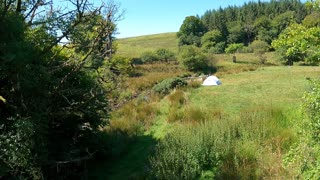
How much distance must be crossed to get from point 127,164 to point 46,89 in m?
3.34

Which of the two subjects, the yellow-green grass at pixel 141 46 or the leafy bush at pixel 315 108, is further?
the yellow-green grass at pixel 141 46

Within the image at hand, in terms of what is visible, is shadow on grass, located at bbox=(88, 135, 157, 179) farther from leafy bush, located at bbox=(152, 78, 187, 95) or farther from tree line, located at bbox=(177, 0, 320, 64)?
tree line, located at bbox=(177, 0, 320, 64)

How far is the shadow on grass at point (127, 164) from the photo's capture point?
8.87 m

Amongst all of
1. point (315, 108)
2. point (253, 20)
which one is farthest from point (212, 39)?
point (315, 108)

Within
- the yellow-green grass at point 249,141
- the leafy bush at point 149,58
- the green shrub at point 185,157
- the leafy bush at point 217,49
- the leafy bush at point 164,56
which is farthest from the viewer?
the leafy bush at point 217,49

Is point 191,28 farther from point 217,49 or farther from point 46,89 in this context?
point 46,89

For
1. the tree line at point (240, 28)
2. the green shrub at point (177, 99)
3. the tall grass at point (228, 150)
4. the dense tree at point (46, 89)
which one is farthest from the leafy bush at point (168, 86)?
the tree line at point (240, 28)

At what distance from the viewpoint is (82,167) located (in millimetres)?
9453

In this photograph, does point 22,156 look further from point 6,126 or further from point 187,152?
point 187,152

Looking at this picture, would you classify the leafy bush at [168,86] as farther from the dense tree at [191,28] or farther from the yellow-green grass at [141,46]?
the dense tree at [191,28]

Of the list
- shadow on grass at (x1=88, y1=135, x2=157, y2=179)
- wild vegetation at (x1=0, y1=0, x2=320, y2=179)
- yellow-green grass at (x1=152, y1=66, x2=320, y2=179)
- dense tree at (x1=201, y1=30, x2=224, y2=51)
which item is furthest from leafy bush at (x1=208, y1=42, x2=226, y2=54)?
shadow on grass at (x1=88, y1=135, x2=157, y2=179)

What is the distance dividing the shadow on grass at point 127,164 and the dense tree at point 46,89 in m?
0.60

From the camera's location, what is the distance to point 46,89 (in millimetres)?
7625

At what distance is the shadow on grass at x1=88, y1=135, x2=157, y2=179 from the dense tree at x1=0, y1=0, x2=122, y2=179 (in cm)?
60
